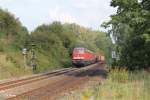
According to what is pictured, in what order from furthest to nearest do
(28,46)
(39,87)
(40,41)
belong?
(40,41) < (28,46) < (39,87)

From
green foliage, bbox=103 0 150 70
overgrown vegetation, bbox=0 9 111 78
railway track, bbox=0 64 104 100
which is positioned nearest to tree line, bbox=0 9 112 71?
overgrown vegetation, bbox=0 9 111 78

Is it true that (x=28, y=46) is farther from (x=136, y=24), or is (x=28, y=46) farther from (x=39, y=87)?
(x=39, y=87)

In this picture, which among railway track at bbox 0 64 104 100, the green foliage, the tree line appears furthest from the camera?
the tree line

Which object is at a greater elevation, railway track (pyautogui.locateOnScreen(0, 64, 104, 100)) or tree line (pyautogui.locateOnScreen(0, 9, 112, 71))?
tree line (pyautogui.locateOnScreen(0, 9, 112, 71))

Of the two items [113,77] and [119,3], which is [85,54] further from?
[113,77]

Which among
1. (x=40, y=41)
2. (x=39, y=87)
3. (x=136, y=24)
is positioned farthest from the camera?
(x=40, y=41)

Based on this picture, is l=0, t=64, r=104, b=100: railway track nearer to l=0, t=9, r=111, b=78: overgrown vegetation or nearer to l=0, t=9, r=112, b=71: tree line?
l=0, t=9, r=111, b=78: overgrown vegetation

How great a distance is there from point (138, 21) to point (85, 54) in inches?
1542

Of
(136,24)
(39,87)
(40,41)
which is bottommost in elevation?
(39,87)

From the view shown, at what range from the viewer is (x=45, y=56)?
73.2 m

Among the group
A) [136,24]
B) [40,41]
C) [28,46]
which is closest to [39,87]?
[136,24]

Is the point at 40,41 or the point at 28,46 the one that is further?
the point at 40,41

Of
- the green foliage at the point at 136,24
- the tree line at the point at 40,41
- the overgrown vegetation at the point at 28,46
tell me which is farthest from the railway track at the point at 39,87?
the tree line at the point at 40,41

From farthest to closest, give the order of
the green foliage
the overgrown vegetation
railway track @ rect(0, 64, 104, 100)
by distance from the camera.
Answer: the overgrown vegetation < the green foliage < railway track @ rect(0, 64, 104, 100)
